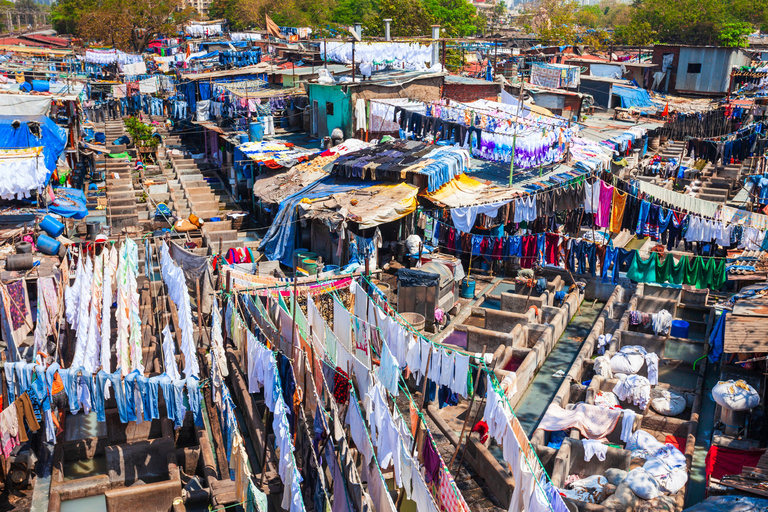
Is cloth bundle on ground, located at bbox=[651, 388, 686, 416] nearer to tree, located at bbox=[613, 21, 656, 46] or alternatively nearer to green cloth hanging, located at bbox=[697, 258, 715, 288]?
green cloth hanging, located at bbox=[697, 258, 715, 288]

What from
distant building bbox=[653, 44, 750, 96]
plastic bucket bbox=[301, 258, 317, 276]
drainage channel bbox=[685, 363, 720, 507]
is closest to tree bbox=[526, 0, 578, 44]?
distant building bbox=[653, 44, 750, 96]

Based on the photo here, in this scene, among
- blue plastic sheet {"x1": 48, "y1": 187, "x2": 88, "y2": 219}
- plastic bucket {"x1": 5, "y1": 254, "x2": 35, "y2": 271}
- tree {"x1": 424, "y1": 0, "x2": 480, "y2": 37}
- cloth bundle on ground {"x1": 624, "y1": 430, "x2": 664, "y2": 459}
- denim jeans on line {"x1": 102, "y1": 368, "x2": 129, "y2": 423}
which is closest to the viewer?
denim jeans on line {"x1": 102, "y1": 368, "x2": 129, "y2": 423}

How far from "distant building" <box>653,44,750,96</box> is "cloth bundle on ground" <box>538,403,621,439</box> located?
3955cm

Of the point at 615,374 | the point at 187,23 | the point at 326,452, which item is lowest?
the point at 615,374

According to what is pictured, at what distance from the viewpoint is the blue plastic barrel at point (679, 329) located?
18.3 meters

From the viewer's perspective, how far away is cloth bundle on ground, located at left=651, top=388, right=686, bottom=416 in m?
14.7

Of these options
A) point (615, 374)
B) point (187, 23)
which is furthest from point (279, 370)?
point (187, 23)

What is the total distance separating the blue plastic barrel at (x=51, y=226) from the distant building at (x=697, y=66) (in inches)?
1633

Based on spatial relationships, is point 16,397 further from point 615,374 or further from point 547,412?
point 615,374

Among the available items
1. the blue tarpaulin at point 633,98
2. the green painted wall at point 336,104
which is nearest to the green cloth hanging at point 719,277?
the green painted wall at point 336,104

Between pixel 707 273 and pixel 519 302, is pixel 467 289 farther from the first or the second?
pixel 707 273

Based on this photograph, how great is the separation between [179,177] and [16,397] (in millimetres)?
20765

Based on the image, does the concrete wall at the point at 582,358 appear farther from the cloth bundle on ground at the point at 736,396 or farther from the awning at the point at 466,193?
the awning at the point at 466,193

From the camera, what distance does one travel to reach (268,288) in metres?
15.5
